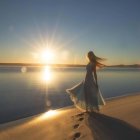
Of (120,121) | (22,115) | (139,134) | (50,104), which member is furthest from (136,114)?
(50,104)

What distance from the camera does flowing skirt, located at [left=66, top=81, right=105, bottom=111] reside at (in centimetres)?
1136

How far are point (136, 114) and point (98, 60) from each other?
2.53m

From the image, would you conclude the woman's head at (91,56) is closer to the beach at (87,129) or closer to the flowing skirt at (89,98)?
the flowing skirt at (89,98)

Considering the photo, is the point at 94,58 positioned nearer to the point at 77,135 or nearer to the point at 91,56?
the point at 91,56

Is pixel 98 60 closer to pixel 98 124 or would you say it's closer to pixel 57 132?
pixel 98 124

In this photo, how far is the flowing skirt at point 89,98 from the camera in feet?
37.3

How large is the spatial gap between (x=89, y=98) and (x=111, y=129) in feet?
9.27

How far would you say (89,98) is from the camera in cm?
1141

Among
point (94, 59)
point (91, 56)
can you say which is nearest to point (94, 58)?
point (94, 59)

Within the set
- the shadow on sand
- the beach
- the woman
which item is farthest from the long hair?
the shadow on sand

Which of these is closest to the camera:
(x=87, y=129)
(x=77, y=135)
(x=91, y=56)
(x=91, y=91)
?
(x=77, y=135)

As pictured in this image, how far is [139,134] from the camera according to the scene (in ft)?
26.5

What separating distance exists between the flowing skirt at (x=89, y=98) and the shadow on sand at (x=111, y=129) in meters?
0.96

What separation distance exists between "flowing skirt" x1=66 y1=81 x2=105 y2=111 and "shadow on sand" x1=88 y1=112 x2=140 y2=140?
0.96m
